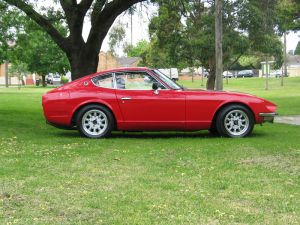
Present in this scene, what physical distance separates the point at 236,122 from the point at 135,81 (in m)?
2.15

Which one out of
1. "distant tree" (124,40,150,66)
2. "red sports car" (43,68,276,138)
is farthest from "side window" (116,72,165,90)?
"distant tree" (124,40,150,66)

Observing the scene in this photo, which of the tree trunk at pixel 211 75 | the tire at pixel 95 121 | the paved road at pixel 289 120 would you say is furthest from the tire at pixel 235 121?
the tree trunk at pixel 211 75

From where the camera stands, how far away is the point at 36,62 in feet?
220

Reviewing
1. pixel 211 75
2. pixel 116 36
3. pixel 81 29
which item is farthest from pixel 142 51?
pixel 81 29

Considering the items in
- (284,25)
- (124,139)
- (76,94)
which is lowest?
(124,139)

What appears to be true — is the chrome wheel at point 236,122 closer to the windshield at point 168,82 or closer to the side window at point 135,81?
the windshield at point 168,82

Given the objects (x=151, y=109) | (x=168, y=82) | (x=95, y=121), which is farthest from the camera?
(x=168, y=82)

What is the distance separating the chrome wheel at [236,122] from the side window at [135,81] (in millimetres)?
1431

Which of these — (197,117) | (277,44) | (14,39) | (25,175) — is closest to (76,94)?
(197,117)

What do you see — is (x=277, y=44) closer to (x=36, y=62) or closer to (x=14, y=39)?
(x=14, y=39)

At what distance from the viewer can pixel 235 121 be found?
426 inches

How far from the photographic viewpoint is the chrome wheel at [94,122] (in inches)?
422

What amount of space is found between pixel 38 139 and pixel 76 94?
1.13 metres

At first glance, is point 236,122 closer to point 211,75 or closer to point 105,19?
point 105,19
